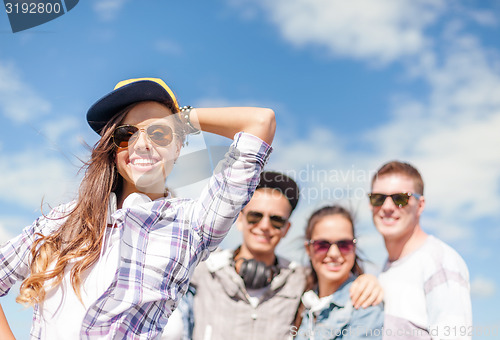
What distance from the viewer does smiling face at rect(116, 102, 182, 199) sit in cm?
237

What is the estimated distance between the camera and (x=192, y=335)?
4914 millimetres

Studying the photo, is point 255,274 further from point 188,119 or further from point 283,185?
point 188,119

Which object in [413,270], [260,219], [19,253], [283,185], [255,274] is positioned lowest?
[19,253]

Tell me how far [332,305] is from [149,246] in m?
3.13

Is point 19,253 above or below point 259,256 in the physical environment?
below

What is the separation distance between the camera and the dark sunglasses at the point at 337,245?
5168 millimetres

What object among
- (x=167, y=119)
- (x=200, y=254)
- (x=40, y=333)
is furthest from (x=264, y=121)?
(x=40, y=333)

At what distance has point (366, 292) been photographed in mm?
4664

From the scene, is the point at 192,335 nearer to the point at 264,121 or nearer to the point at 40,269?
the point at 40,269

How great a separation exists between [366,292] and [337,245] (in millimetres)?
702

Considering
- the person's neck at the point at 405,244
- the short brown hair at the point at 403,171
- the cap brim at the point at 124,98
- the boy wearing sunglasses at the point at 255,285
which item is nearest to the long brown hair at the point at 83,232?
the cap brim at the point at 124,98

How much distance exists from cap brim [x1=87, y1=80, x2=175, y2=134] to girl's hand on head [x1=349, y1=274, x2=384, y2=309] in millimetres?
3188

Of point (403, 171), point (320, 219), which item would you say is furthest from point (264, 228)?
point (403, 171)

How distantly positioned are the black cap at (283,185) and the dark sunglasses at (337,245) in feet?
2.17
